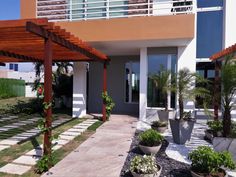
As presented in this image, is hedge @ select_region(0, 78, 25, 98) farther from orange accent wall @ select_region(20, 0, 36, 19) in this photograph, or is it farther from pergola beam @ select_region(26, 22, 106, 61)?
pergola beam @ select_region(26, 22, 106, 61)

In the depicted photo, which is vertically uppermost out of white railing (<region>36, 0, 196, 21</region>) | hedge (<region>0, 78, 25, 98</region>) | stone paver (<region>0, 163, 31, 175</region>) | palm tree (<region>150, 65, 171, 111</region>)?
white railing (<region>36, 0, 196, 21</region>)

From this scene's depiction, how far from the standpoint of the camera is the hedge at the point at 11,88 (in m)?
26.4

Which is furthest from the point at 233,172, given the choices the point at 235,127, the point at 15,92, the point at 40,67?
the point at 15,92

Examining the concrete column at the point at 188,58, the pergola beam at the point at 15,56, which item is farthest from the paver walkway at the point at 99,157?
the pergola beam at the point at 15,56

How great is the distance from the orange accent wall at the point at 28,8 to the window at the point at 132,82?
644cm

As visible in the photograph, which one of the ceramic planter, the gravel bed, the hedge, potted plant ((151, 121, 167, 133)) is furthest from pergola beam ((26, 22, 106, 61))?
the hedge

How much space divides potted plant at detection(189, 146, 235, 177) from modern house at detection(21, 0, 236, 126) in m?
6.71

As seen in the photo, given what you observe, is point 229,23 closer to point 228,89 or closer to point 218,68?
point 218,68

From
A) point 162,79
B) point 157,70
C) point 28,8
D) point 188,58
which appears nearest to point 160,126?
point 162,79

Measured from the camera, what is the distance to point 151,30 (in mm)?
10883

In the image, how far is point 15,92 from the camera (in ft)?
94.1

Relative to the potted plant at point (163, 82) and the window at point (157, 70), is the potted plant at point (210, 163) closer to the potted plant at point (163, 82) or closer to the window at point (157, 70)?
the potted plant at point (163, 82)

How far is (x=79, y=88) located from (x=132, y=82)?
146 inches

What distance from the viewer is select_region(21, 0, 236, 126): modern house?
10.9 m
